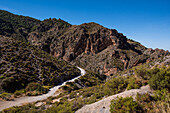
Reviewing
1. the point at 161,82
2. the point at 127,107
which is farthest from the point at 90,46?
the point at 127,107

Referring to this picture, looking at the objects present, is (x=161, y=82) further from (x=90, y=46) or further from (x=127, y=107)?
(x=90, y=46)

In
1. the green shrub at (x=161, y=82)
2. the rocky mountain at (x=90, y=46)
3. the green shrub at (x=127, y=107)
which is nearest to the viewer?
the green shrub at (x=127, y=107)

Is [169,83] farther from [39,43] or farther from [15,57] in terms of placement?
[39,43]

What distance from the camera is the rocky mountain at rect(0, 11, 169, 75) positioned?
51956 millimetres

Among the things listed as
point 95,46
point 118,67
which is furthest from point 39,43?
point 118,67

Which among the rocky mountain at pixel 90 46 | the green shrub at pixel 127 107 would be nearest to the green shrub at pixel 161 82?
the green shrub at pixel 127 107

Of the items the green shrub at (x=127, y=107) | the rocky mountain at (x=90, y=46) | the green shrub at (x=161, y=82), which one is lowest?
the green shrub at (x=127, y=107)

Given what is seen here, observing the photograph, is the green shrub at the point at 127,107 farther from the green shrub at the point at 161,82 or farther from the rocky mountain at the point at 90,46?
the rocky mountain at the point at 90,46

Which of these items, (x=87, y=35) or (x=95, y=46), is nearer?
(x=95, y=46)

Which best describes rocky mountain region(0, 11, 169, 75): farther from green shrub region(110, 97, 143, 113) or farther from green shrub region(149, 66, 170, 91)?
green shrub region(110, 97, 143, 113)

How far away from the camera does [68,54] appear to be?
7275 centimetres

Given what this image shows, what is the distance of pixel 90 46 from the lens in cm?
7069

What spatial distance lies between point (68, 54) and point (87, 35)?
864 inches

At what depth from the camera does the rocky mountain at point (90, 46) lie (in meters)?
52.0
